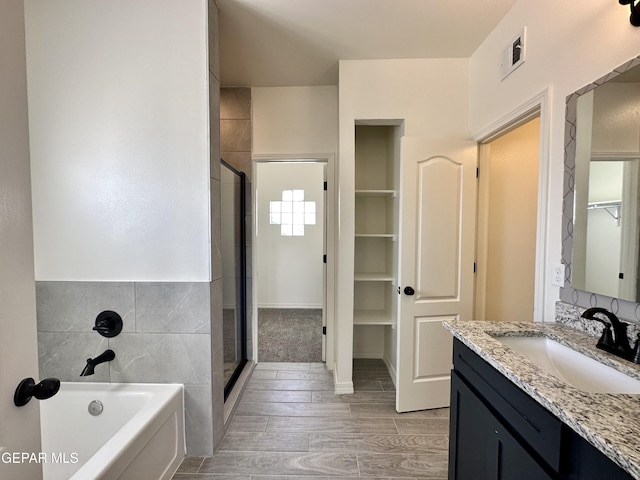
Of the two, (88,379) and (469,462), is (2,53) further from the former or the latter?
(469,462)

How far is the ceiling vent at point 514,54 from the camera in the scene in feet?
5.22

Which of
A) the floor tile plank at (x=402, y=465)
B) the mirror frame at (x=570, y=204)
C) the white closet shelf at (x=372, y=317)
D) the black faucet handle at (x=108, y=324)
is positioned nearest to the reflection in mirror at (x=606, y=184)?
the mirror frame at (x=570, y=204)

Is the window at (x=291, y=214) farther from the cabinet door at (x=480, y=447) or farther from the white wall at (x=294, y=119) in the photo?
the cabinet door at (x=480, y=447)

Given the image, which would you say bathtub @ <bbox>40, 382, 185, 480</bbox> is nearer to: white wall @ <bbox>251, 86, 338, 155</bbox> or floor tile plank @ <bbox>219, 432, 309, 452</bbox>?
floor tile plank @ <bbox>219, 432, 309, 452</bbox>

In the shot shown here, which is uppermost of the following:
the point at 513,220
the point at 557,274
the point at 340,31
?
the point at 340,31

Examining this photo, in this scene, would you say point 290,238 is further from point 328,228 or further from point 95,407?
point 95,407

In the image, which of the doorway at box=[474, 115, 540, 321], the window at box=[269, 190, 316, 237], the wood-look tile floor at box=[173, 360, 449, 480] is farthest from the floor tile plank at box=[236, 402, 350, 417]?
the window at box=[269, 190, 316, 237]

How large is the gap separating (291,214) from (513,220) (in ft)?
11.0

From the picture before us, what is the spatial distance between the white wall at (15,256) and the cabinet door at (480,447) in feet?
4.69

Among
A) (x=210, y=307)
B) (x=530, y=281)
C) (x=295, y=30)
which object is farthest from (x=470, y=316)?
(x=295, y=30)

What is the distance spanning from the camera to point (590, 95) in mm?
1160

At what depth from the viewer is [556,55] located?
1347mm

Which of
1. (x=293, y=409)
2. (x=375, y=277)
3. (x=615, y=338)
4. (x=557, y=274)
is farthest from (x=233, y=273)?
(x=615, y=338)

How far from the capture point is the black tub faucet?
154cm
